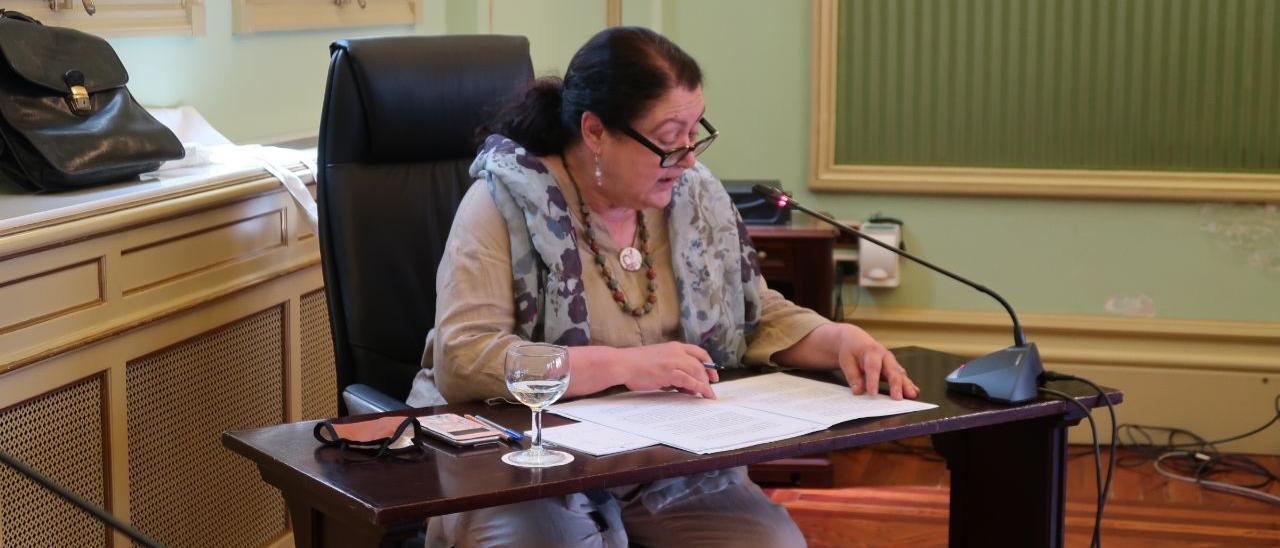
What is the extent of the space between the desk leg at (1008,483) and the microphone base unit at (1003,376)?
0.09m

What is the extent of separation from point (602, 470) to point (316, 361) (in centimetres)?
126

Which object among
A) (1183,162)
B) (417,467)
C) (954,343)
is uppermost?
(1183,162)

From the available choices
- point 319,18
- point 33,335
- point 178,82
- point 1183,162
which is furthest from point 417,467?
point 1183,162

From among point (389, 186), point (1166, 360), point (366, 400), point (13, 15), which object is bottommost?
point (1166, 360)

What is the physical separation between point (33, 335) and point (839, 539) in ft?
5.83

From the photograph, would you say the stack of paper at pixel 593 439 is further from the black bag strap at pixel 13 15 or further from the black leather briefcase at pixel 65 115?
the black bag strap at pixel 13 15

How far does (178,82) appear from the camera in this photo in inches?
94.7

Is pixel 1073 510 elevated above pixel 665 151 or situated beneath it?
situated beneath

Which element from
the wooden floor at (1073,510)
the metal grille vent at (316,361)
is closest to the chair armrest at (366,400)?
the metal grille vent at (316,361)

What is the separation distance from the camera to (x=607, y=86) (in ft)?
6.12

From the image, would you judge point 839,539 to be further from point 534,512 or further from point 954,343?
point 534,512

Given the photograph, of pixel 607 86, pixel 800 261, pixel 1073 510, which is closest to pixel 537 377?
pixel 607 86

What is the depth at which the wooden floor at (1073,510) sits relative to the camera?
116 inches

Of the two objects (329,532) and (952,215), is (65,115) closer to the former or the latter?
(329,532)
